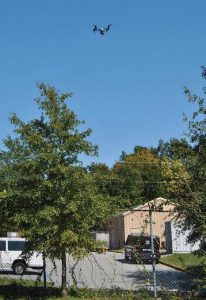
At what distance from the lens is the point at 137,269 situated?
21406mm

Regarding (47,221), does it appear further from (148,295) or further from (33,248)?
(148,295)

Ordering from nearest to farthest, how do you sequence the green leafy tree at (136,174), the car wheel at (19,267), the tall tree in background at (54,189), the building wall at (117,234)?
the tall tree in background at (54,189)
the car wheel at (19,267)
the building wall at (117,234)
the green leafy tree at (136,174)

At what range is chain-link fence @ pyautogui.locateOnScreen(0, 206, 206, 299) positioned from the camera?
13.9 metres

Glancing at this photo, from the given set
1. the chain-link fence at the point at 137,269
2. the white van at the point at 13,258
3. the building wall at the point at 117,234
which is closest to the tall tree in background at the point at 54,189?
the chain-link fence at the point at 137,269

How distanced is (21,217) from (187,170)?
5.78m

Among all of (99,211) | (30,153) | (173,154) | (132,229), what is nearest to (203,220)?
(173,154)

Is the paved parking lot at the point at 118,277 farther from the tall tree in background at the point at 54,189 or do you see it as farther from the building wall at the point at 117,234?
the building wall at the point at 117,234

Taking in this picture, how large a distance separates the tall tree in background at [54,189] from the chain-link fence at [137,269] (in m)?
0.80

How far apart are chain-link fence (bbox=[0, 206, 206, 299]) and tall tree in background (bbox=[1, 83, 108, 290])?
0.80 metres

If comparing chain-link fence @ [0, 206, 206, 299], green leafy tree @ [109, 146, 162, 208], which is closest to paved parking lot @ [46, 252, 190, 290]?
chain-link fence @ [0, 206, 206, 299]

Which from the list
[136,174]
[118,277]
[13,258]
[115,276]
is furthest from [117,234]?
[115,276]

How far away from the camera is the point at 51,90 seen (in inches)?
663

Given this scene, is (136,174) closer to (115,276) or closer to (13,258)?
(13,258)

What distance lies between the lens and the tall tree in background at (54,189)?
51.3 feet
